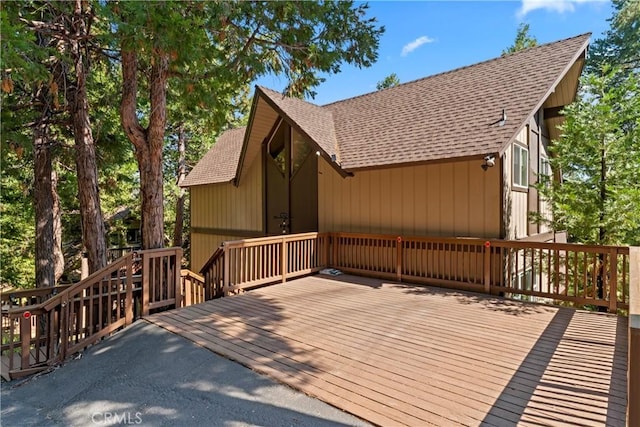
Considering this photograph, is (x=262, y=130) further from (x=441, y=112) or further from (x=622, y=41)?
(x=622, y=41)

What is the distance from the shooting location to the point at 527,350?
3936mm

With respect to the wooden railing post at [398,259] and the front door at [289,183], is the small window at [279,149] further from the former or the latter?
the wooden railing post at [398,259]

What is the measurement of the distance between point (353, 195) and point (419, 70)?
1100 centimetres

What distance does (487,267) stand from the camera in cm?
640

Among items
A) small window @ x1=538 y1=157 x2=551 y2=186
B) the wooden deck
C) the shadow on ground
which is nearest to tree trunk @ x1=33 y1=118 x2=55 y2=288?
the wooden deck

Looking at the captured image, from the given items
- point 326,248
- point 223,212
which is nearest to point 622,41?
point 326,248

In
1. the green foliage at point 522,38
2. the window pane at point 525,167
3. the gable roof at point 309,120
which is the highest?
the green foliage at point 522,38

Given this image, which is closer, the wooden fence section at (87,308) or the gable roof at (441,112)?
the wooden fence section at (87,308)

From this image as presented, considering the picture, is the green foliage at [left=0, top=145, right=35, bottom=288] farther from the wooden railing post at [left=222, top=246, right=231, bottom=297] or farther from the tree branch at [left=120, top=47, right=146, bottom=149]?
the wooden railing post at [left=222, top=246, right=231, bottom=297]

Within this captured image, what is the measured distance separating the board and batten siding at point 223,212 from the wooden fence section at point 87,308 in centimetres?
584

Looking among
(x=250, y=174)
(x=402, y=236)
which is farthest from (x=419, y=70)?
(x=402, y=236)

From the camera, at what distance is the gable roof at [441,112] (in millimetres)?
6684

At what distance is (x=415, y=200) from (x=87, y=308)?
635 centimetres

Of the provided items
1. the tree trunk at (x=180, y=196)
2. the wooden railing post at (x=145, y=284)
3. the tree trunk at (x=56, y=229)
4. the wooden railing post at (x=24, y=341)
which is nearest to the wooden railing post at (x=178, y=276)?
the wooden railing post at (x=145, y=284)
